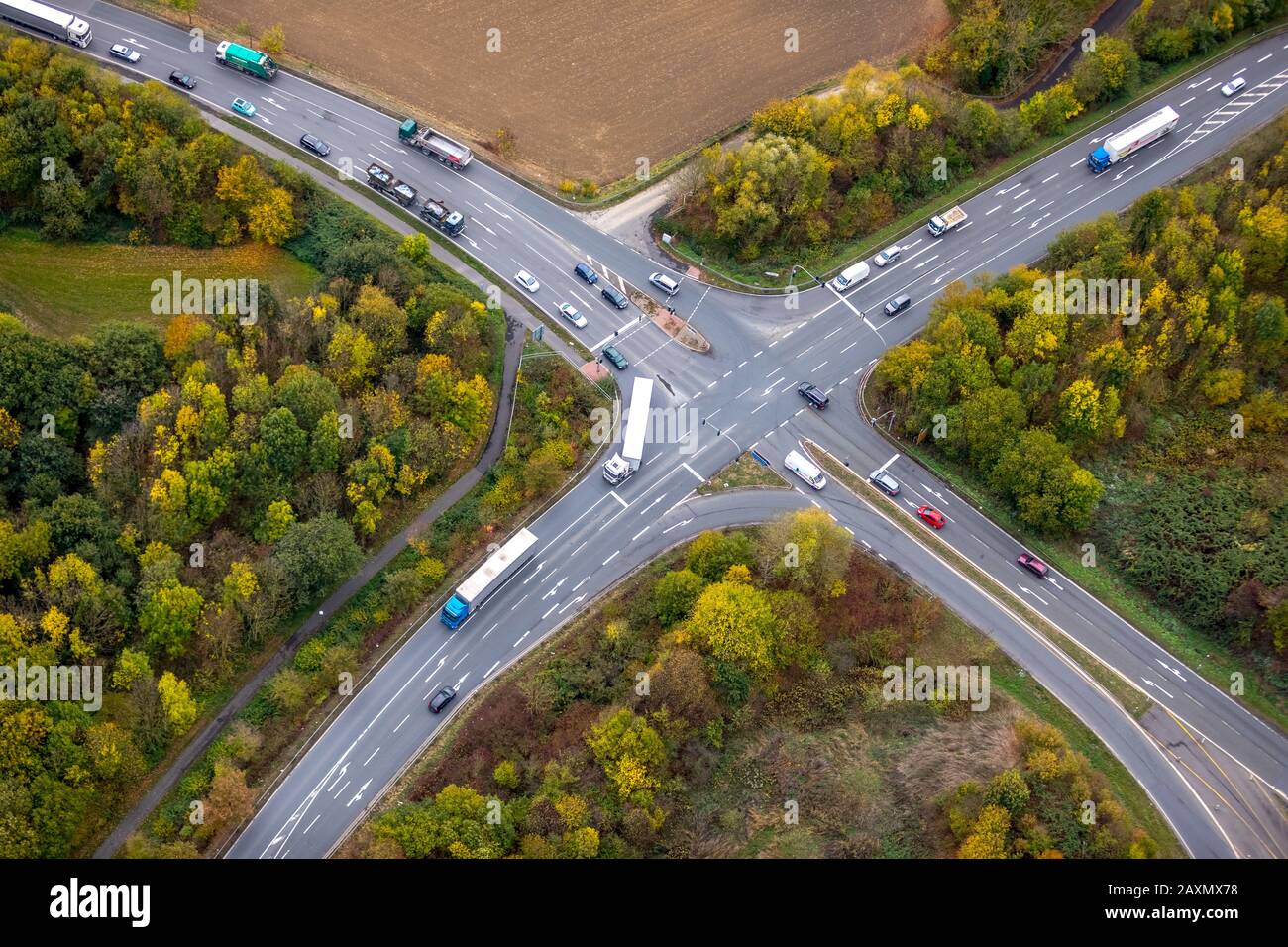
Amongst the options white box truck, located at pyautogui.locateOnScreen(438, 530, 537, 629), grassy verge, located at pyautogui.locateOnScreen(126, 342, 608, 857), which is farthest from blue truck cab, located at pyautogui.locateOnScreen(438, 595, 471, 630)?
grassy verge, located at pyautogui.locateOnScreen(126, 342, 608, 857)

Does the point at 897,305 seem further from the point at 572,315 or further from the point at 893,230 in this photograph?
the point at 572,315

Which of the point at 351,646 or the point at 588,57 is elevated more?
the point at 588,57

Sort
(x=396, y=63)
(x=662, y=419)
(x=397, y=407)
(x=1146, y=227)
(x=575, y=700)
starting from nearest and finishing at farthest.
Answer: (x=575, y=700), (x=397, y=407), (x=662, y=419), (x=1146, y=227), (x=396, y=63)

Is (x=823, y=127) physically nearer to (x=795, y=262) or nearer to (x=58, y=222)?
(x=795, y=262)

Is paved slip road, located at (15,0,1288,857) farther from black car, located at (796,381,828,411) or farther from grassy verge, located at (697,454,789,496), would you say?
grassy verge, located at (697,454,789,496)

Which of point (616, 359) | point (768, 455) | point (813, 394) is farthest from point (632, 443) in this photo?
point (813, 394)

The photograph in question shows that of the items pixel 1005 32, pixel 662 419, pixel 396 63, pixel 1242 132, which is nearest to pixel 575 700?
pixel 662 419

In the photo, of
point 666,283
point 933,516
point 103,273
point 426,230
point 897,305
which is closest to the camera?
point 933,516

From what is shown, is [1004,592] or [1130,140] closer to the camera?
[1004,592]
